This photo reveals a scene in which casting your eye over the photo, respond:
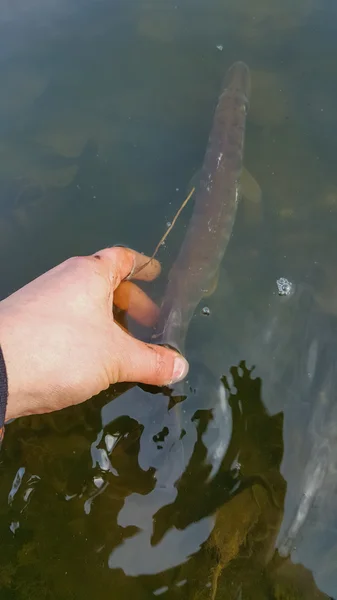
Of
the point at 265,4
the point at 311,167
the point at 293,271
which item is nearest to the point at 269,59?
the point at 265,4

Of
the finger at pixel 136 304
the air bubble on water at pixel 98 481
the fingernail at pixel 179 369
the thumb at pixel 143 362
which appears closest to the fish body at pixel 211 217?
the finger at pixel 136 304

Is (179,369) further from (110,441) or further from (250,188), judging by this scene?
(250,188)

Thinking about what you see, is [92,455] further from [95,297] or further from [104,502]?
[95,297]

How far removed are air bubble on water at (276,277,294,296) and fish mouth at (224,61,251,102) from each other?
6.42ft

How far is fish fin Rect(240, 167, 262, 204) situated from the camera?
3.88m

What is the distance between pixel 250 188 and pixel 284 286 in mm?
966

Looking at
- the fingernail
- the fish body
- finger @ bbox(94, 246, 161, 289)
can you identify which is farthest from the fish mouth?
the fingernail

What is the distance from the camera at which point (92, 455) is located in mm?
2865

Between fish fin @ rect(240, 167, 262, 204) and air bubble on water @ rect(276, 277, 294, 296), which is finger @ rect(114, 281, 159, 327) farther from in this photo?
Answer: fish fin @ rect(240, 167, 262, 204)

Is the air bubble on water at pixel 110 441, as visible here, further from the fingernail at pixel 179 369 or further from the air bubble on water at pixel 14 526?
the air bubble on water at pixel 14 526

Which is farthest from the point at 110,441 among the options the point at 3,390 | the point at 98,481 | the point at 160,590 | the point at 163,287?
the point at 163,287

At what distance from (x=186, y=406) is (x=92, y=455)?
0.64 m

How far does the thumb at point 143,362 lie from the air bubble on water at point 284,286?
43.4 inches

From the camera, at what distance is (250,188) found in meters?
3.94
